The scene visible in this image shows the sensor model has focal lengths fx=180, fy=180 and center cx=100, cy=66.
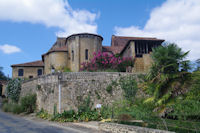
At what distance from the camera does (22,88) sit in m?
25.2

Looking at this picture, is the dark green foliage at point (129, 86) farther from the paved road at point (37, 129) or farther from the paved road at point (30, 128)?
the paved road at point (30, 128)

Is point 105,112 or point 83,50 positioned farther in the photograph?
point 83,50

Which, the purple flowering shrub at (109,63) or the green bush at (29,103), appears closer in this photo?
the green bush at (29,103)

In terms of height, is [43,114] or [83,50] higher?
[83,50]

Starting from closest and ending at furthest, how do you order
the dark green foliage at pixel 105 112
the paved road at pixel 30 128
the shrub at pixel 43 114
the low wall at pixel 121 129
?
the low wall at pixel 121 129, the paved road at pixel 30 128, the dark green foliage at pixel 105 112, the shrub at pixel 43 114

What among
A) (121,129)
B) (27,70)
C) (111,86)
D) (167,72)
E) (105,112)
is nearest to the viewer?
(121,129)

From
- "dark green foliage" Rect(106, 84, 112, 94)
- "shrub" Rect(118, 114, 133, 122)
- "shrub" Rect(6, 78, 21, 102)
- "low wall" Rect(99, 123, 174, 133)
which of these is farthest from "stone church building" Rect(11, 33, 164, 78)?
"low wall" Rect(99, 123, 174, 133)

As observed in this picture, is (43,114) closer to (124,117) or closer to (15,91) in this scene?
(124,117)

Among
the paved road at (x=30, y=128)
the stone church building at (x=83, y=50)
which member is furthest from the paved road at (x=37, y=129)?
the stone church building at (x=83, y=50)

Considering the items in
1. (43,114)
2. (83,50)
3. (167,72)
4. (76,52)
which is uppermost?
(83,50)

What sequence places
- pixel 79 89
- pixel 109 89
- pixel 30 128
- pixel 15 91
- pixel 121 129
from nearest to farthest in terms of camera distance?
pixel 121 129, pixel 30 128, pixel 79 89, pixel 109 89, pixel 15 91

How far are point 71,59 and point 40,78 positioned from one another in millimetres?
10068

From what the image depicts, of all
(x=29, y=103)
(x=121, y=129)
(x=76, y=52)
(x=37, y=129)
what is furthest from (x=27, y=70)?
(x=121, y=129)

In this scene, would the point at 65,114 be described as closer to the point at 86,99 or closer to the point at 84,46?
the point at 86,99
